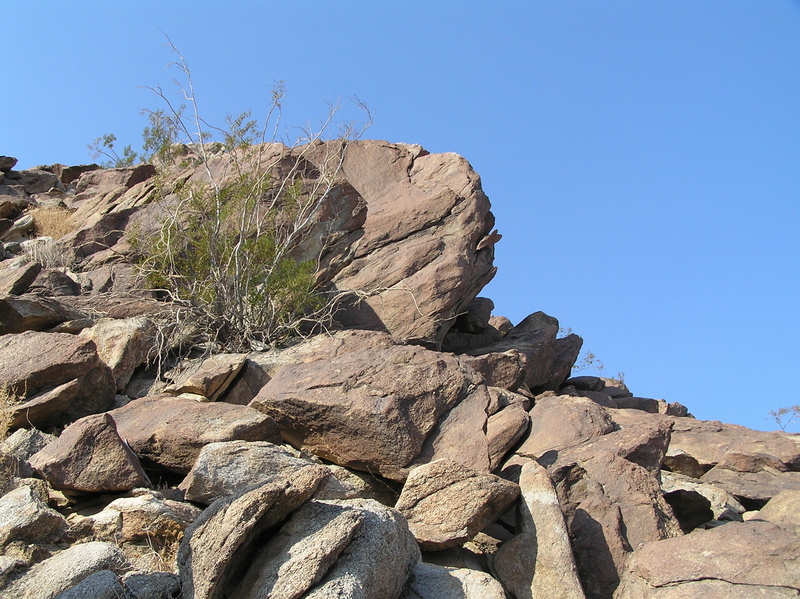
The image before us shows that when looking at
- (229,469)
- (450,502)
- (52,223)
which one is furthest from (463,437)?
(52,223)

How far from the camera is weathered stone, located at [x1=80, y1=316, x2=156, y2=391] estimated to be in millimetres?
8273

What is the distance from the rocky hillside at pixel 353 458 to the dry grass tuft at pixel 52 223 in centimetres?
207

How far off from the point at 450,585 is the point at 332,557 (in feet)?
2.81

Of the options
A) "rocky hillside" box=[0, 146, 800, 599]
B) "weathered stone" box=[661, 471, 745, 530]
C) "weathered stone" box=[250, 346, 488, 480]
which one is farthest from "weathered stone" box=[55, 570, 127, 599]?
"weathered stone" box=[661, 471, 745, 530]

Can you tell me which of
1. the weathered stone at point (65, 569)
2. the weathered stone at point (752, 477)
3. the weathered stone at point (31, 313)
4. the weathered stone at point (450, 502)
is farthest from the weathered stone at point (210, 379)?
the weathered stone at point (752, 477)

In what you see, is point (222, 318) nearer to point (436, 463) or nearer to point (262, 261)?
point (262, 261)

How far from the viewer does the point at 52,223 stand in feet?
44.5

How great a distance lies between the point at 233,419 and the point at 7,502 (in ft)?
5.97

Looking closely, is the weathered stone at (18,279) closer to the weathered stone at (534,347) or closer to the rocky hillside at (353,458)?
the rocky hillside at (353,458)

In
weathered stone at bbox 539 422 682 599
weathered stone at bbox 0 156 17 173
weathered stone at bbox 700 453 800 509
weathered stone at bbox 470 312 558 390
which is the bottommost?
weathered stone at bbox 539 422 682 599

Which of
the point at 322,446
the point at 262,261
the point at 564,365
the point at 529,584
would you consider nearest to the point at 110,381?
the point at 322,446

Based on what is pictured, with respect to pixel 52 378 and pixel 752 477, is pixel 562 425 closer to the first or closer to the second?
pixel 752 477

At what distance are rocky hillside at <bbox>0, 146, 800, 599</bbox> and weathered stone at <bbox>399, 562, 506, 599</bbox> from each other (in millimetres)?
13

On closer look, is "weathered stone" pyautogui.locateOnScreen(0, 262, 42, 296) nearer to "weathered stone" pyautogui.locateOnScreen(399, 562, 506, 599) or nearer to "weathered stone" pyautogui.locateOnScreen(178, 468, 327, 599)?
"weathered stone" pyautogui.locateOnScreen(178, 468, 327, 599)
